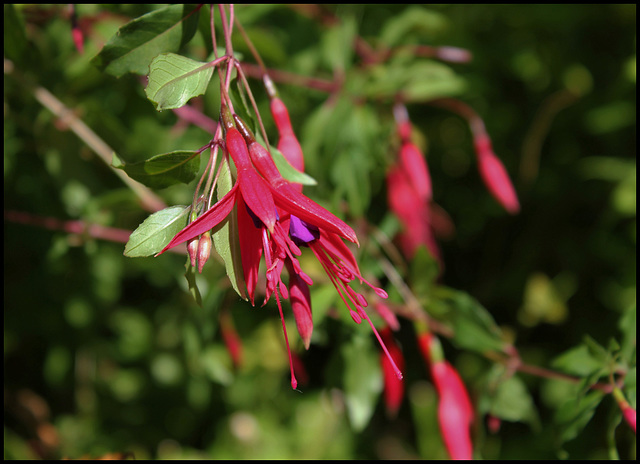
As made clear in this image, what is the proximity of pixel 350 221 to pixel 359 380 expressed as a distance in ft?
1.01

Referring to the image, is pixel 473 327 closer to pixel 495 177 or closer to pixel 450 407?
pixel 450 407

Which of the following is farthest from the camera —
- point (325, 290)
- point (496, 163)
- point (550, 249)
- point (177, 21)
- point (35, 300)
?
point (550, 249)

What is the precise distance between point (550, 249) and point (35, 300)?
51.2 inches

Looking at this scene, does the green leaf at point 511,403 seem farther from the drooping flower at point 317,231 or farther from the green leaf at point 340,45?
the green leaf at point 340,45

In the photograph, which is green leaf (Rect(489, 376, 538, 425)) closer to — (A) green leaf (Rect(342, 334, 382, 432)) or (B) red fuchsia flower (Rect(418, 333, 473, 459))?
(B) red fuchsia flower (Rect(418, 333, 473, 459))

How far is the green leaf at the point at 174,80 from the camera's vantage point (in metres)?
0.54

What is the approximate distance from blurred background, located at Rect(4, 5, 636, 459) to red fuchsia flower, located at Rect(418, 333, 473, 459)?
0.38ft

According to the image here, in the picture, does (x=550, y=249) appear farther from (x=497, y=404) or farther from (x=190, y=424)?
(x=190, y=424)

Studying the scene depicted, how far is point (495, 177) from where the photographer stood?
1.04m

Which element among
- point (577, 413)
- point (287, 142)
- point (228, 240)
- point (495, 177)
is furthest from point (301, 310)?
point (495, 177)

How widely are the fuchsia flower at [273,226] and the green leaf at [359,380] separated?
1.38 feet

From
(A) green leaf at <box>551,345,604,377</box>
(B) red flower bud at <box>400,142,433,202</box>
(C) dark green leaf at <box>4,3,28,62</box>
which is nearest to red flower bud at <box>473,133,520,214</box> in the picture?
(B) red flower bud at <box>400,142,433,202</box>

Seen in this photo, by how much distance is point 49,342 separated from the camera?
4.27 ft

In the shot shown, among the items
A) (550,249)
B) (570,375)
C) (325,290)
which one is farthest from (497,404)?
(550,249)
